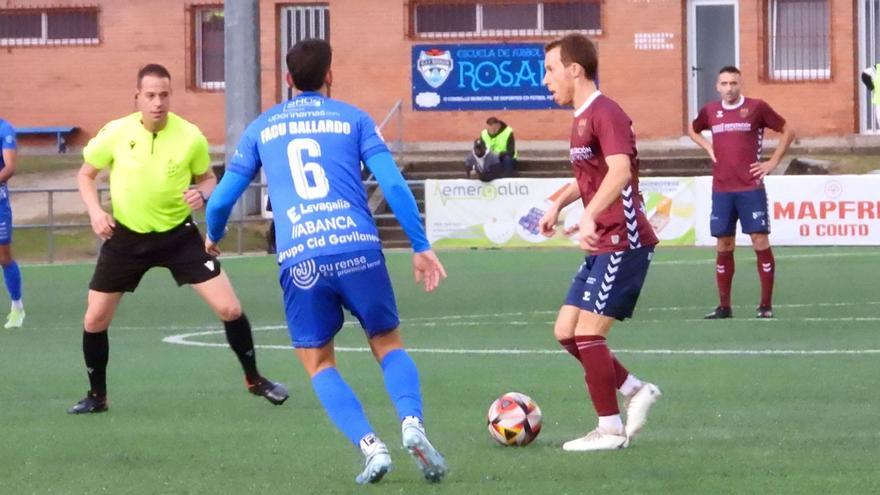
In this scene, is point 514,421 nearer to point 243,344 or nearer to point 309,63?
point 309,63

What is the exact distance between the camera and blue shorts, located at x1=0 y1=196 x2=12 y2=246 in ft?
55.2

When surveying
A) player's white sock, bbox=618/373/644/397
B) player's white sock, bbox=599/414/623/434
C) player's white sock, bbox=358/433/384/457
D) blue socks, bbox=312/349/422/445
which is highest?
blue socks, bbox=312/349/422/445

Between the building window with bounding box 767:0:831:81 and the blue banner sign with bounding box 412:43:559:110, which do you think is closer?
the blue banner sign with bounding box 412:43:559:110

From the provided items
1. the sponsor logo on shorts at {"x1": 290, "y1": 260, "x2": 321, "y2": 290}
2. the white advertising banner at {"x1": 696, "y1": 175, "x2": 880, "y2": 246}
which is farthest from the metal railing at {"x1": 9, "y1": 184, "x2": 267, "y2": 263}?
the sponsor logo on shorts at {"x1": 290, "y1": 260, "x2": 321, "y2": 290}

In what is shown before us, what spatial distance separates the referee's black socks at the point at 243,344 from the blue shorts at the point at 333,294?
114 inches

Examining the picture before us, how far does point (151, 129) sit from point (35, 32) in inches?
1074

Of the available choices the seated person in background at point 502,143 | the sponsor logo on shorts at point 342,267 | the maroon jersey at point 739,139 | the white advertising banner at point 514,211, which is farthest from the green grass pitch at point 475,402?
the seated person in background at point 502,143

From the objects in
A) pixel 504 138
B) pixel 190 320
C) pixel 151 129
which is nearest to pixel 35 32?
pixel 504 138

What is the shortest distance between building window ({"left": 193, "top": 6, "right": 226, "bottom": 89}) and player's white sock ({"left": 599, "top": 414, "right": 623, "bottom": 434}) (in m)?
28.3

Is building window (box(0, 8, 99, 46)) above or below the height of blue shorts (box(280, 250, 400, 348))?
above

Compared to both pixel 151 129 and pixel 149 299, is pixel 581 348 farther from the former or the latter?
pixel 149 299

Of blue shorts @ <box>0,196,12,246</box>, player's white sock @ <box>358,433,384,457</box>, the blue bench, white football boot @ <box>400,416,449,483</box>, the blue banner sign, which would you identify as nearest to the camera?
white football boot @ <box>400,416,449,483</box>

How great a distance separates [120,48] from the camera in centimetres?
3659

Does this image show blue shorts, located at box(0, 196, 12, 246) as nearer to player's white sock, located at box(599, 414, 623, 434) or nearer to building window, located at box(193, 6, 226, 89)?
player's white sock, located at box(599, 414, 623, 434)
